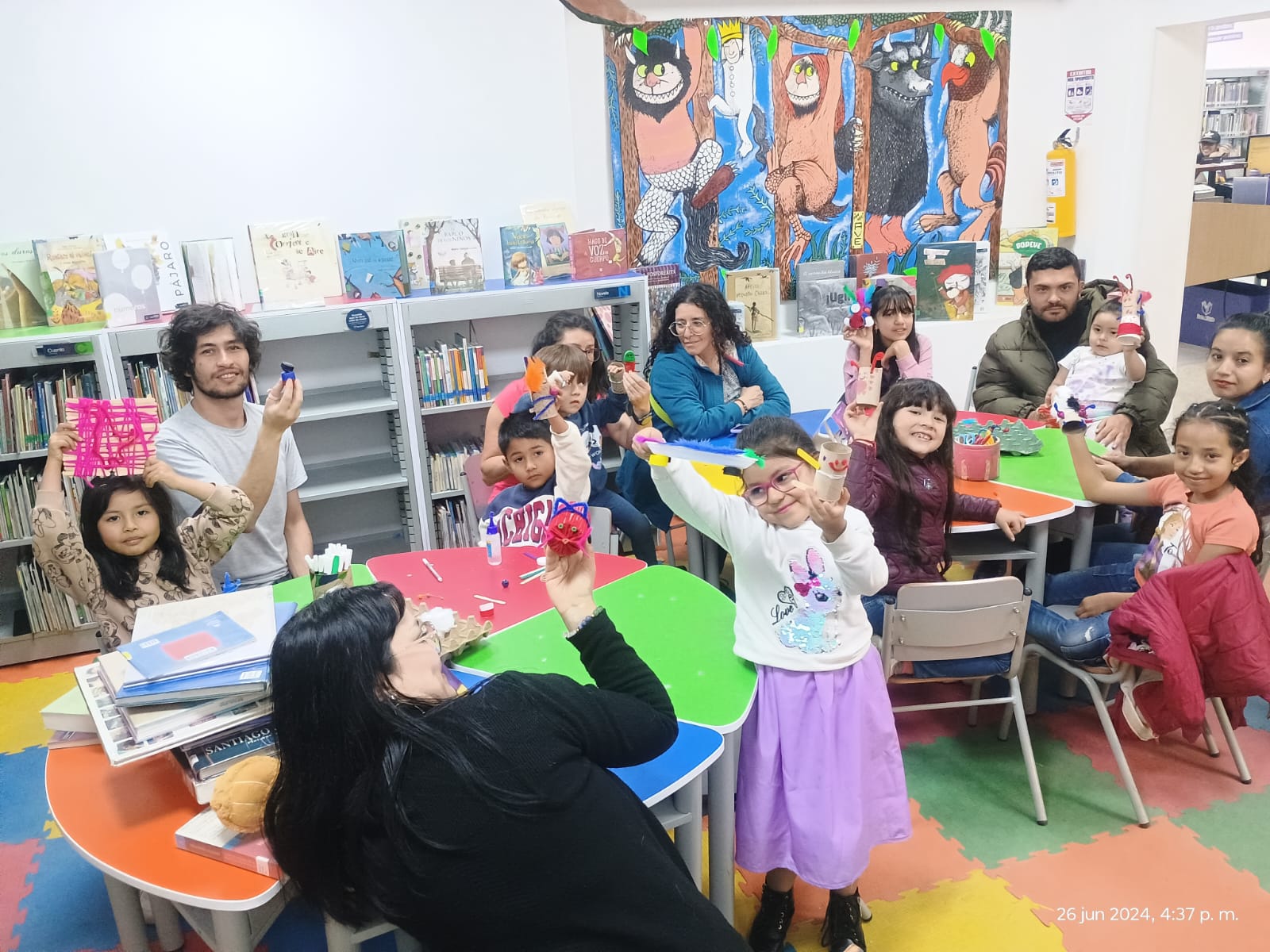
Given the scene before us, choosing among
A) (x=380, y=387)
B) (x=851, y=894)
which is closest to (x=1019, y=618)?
(x=851, y=894)

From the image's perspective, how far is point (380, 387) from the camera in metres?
4.71

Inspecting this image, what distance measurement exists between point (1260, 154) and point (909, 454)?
851 centimetres

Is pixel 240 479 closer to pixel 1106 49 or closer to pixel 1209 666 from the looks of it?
pixel 1209 666

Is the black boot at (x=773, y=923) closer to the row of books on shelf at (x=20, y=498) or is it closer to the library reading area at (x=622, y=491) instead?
the library reading area at (x=622, y=491)

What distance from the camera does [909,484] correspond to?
2.84 m

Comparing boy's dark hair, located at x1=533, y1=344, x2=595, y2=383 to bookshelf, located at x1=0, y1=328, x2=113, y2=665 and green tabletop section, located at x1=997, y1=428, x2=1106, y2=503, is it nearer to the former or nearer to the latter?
green tabletop section, located at x1=997, y1=428, x2=1106, y2=503

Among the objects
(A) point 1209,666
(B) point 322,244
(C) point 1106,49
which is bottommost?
(A) point 1209,666

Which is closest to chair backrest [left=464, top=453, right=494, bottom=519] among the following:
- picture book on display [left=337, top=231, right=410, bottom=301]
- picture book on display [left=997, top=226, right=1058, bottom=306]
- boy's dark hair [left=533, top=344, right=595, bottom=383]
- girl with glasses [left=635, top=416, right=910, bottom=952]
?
boy's dark hair [left=533, top=344, right=595, bottom=383]

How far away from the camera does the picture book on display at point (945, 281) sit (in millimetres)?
5602

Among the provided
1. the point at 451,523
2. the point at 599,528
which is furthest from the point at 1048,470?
the point at 451,523

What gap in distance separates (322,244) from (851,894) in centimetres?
349

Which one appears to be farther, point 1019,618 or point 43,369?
point 43,369

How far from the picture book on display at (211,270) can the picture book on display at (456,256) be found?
2.86ft

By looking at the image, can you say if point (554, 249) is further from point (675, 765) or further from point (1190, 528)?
point (675, 765)
